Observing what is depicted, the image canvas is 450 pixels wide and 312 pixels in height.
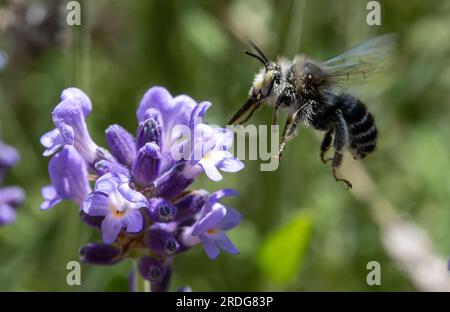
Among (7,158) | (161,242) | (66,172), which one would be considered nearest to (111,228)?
(161,242)

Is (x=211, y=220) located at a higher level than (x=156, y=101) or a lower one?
lower

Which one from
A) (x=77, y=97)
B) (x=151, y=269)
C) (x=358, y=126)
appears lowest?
(x=151, y=269)

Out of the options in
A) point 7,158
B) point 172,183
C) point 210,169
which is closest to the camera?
point 210,169

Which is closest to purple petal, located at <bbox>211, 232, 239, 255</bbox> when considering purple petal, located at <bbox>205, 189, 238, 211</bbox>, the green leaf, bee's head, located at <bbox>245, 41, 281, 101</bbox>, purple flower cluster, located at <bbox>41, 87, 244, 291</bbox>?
purple flower cluster, located at <bbox>41, 87, 244, 291</bbox>

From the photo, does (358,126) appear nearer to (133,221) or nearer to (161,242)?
(161,242)

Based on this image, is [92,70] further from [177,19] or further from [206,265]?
[206,265]

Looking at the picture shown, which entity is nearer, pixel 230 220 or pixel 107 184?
Result: pixel 107 184

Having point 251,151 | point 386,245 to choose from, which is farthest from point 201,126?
point 386,245

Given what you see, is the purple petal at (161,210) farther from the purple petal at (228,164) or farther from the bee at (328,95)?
the bee at (328,95)
